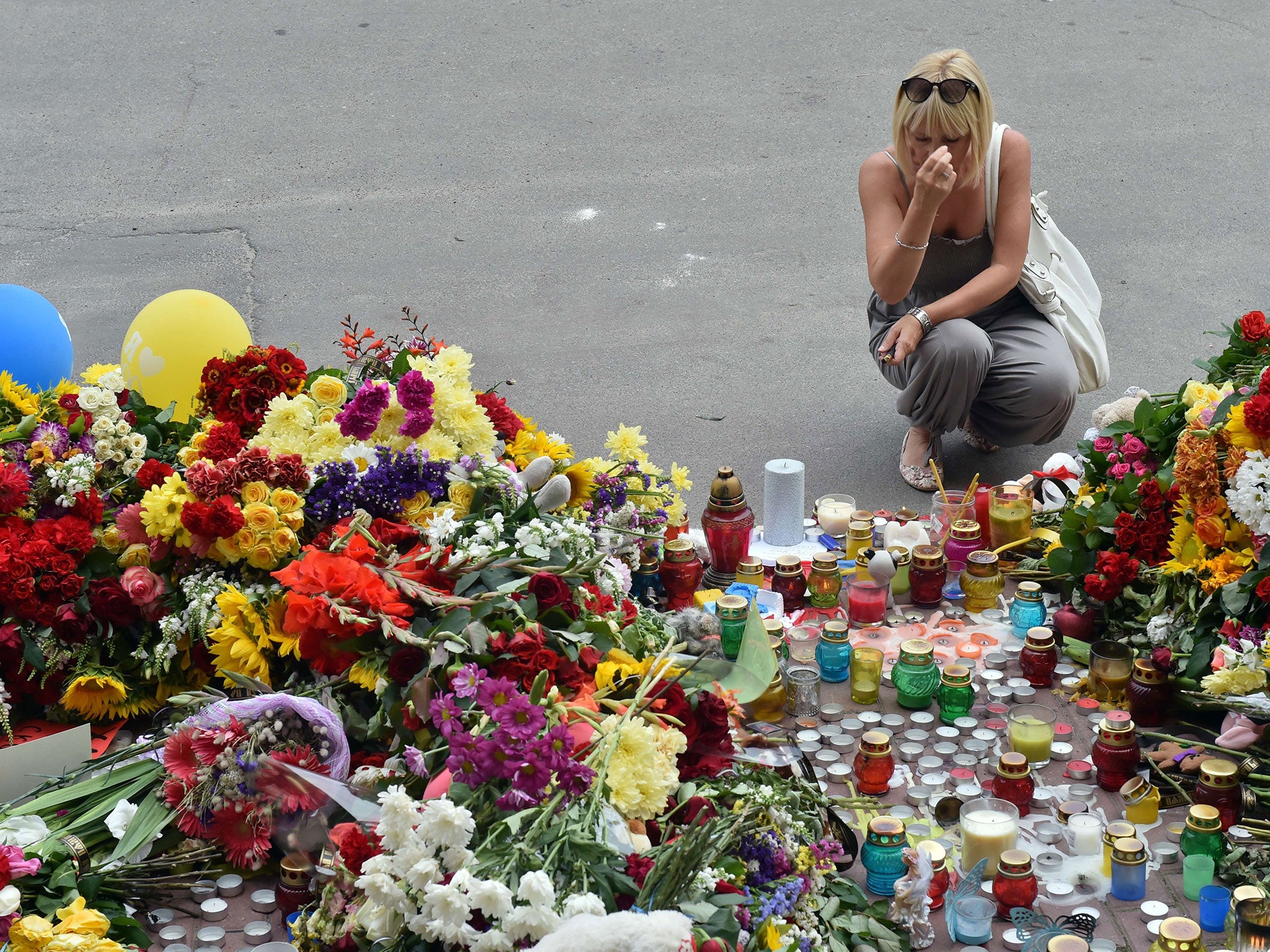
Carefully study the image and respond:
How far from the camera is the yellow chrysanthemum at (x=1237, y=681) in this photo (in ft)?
7.98

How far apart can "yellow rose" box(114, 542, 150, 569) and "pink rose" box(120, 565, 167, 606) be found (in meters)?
0.03

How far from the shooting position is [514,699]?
6.29 feet

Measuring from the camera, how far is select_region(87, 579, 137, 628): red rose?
105 inches

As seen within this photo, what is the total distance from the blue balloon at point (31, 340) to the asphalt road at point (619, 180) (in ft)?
4.79

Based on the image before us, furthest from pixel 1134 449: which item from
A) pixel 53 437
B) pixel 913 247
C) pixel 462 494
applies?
pixel 53 437

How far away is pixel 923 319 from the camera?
3.92 meters

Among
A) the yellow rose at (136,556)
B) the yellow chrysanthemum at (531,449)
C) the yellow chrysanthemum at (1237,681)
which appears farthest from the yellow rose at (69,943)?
the yellow chrysanthemum at (1237,681)

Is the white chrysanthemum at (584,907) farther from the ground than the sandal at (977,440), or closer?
farther from the ground

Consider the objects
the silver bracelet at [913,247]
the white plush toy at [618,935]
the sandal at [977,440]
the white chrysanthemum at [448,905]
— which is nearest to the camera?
the white plush toy at [618,935]

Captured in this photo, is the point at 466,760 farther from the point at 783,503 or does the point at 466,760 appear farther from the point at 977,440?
the point at 977,440

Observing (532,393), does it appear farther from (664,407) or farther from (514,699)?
(514,699)

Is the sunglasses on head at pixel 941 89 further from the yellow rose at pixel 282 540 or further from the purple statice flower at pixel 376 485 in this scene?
the yellow rose at pixel 282 540

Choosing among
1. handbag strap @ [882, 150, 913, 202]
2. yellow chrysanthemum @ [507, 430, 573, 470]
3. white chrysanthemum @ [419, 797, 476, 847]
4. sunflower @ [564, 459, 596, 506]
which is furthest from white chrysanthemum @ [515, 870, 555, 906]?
handbag strap @ [882, 150, 913, 202]

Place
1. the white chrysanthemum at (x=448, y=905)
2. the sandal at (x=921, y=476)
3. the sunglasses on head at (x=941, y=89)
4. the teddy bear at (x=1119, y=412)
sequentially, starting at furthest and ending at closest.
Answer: the sandal at (x=921, y=476) < the sunglasses on head at (x=941, y=89) < the teddy bear at (x=1119, y=412) < the white chrysanthemum at (x=448, y=905)
